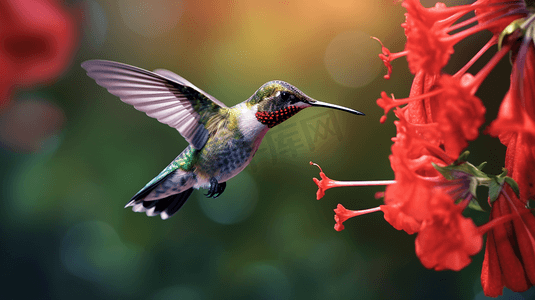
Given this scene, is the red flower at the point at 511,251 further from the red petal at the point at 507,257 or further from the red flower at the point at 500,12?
the red flower at the point at 500,12

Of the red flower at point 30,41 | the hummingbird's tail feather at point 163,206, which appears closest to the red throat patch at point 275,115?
the hummingbird's tail feather at point 163,206

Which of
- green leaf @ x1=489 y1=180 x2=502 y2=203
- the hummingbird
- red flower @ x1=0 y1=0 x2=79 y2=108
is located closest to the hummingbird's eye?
the hummingbird

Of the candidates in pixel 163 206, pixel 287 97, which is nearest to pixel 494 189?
pixel 287 97

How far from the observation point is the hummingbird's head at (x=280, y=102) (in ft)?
2.44

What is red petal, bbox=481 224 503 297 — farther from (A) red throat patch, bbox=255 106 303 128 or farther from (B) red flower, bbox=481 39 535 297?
(A) red throat patch, bbox=255 106 303 128

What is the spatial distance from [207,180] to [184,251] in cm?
84

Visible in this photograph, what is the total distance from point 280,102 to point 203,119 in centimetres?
18

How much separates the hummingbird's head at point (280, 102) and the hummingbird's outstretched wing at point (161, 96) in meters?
0.12

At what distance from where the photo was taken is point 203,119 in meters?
0.83

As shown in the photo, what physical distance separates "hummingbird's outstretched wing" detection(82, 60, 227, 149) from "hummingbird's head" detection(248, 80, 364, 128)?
4.8 inches

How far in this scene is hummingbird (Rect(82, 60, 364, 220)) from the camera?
0.74 metres

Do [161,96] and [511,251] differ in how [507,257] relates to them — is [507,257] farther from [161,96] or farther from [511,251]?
[161,96]

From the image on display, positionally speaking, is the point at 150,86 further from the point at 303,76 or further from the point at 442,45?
the point at 303,76

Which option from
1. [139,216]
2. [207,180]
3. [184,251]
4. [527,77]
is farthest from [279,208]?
[527,77]
